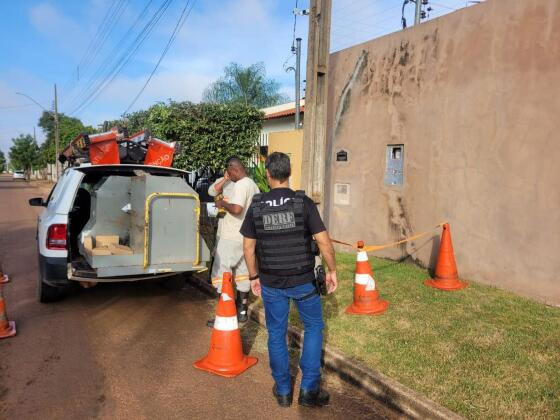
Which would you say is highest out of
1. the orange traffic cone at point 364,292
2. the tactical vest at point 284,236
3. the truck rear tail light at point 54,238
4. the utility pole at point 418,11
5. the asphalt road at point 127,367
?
the utility pole at point 418,11

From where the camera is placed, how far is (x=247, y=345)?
4.49 m

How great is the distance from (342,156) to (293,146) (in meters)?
1.52

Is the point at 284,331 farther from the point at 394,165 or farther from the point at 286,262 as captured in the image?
the point at 394,165

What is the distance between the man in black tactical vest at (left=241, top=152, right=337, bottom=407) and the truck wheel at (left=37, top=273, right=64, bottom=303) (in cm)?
328

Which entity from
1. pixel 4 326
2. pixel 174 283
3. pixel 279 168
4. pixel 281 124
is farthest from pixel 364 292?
pixel 281 124

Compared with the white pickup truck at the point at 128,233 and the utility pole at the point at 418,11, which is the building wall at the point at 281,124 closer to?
the utility pole at the point at 418,11

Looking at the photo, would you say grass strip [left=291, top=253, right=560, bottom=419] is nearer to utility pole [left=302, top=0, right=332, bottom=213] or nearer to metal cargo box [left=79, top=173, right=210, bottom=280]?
metal cargo box [left=79, top=173, right=210, bottom=280]

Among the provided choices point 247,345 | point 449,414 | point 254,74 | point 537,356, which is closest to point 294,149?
point 247,345

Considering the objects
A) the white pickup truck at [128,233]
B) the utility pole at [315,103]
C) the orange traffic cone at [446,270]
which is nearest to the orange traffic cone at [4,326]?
the white pickup truck at [128,233]

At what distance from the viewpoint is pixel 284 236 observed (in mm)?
3184

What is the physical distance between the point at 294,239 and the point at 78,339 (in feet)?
8.93

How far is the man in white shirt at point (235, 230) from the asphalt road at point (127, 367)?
486 millimetres

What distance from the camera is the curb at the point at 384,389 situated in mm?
3170

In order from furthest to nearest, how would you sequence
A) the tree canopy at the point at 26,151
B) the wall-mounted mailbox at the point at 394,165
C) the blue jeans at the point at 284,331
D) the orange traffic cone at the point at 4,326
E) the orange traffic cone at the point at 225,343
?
the tree canopy at the point at 26,151
the wall-mounted mailbox at the point at 394,165
the orange traffic cone at the point at 4,326
the orange traffic cone at the point at 225,343
the blue jeans at the point at 284,331
